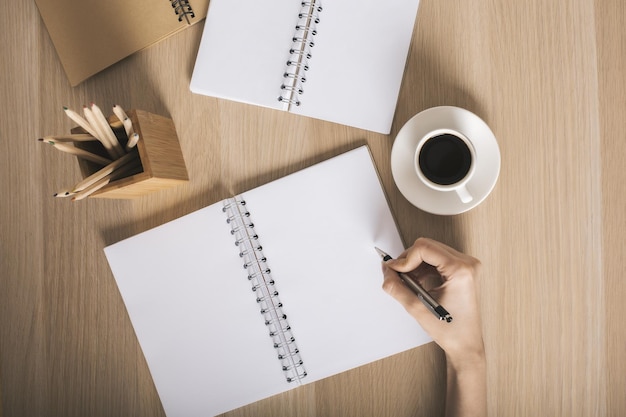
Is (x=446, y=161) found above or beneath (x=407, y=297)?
above

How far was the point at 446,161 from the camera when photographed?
688 mm

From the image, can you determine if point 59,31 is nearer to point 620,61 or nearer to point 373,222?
point 373,222

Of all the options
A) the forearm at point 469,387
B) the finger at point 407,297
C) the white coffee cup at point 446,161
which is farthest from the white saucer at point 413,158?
the forearm at point 469,387

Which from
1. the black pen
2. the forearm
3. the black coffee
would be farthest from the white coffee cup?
the forearm

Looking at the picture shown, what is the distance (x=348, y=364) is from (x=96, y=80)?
642 millimetres

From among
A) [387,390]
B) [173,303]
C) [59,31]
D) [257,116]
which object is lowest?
[387,390]

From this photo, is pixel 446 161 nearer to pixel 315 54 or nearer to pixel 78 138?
pixel 315 54

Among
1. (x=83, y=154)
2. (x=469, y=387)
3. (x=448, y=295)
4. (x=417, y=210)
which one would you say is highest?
(x=83, y=154)

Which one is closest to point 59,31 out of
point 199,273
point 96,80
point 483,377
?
point 96,80

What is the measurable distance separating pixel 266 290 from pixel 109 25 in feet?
1.66

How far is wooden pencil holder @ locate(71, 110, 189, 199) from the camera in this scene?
0.66m

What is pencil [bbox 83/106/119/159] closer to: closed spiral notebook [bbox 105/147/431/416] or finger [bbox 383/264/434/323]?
closed spiral notebook [bbox 105/147/431/416]

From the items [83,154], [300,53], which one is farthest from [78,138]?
A: [300,53]

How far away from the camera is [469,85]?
2.43ft
